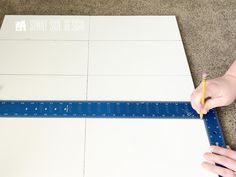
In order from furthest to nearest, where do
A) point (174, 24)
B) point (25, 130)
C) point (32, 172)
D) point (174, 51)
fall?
point (174, 24), point (174, 51), point (25, 130), point (32, 172)

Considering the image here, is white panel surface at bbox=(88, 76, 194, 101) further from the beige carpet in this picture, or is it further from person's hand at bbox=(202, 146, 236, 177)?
person's hand at bbox=(202, 146, 236, 177)

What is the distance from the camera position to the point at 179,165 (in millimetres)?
995

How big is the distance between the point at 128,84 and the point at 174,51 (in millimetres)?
291

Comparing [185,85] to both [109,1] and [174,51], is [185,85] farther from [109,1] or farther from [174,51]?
[109,1]

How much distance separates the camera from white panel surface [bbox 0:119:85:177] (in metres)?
0.97

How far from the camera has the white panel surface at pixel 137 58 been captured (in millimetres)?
1295

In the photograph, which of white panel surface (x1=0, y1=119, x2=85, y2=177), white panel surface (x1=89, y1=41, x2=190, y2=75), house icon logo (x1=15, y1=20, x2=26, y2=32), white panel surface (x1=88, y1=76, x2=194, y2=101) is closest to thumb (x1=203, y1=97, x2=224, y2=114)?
white panel surface (x1=88, y1=76, x2=194, y2=101)

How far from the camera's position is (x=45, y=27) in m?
1.50

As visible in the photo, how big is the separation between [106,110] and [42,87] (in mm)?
265

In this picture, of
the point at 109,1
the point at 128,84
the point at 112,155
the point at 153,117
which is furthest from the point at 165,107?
the point at 109,1

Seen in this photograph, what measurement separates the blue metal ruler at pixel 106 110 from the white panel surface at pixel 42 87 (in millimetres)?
31

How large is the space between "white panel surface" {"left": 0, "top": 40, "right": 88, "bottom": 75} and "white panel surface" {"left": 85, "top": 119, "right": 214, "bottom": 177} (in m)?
0.31

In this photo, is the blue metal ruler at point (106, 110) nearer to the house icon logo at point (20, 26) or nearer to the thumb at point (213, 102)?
the thumb at point (213, 102)

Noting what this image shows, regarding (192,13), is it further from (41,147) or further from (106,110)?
(41,147)
